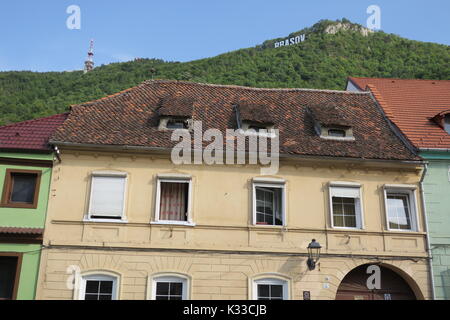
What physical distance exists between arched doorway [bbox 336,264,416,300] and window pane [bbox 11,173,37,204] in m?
10.4

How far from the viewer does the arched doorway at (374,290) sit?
1581 cm

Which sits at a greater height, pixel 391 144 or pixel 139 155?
pixel 391 144

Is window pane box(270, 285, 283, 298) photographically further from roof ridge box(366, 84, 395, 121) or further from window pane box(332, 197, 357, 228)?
roof ridge box(366, 84, 395, 121)

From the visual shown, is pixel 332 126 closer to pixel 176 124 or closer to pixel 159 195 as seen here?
pixel 176 124

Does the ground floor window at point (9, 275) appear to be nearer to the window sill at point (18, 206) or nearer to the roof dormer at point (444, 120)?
the window sill at point (18, 206)

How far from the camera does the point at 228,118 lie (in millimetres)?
18266

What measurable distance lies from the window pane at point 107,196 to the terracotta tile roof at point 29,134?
6.62 ft

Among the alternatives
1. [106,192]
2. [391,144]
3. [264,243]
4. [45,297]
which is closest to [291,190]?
[264,243]

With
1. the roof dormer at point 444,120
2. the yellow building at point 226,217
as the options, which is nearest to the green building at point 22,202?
the yellow building at point 226,217

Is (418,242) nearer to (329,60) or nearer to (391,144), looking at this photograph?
(391,144)

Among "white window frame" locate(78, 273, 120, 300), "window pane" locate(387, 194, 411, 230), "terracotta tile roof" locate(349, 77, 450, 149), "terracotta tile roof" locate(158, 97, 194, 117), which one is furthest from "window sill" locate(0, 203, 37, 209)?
"terracotta tile roof" locate(349, 77, 450, 149)

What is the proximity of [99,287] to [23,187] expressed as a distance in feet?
13.2

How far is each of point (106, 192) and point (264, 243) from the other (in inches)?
211
